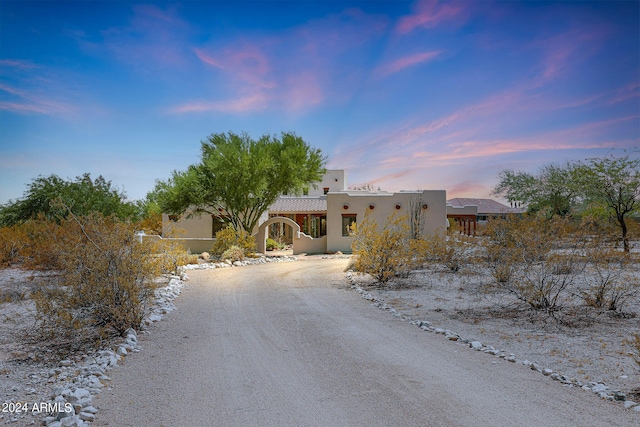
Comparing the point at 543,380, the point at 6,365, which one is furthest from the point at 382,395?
the point at 6,365

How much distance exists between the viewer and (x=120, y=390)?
5.62 meters

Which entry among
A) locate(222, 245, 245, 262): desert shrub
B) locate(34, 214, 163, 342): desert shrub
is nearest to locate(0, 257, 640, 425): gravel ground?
locate(34, 214, 163, 342): desert shrub

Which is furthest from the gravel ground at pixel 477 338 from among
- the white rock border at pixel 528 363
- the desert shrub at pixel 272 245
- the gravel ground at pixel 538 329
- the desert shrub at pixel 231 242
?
the desert shrub at pixel 272 245

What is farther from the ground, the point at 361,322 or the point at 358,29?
the point at 358,29

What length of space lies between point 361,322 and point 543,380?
13.3 feet

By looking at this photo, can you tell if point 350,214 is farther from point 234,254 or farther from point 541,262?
point 541,262

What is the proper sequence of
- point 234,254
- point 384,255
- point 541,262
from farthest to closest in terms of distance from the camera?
point 234,254 → point 384,255 → point 541,262

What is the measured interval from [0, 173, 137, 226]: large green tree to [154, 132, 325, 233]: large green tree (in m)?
2.90

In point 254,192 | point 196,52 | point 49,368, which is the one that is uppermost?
point 196,52

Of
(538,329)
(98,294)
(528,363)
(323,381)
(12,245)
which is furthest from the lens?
(12,245)

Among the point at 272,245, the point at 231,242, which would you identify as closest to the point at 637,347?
the point at 231,242

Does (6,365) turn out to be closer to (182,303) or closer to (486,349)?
(182,303)

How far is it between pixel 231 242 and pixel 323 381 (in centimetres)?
1879

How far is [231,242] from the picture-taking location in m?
24.0
